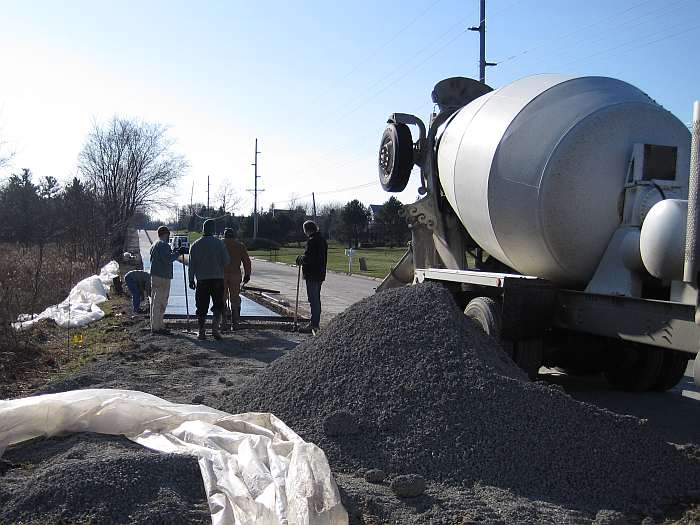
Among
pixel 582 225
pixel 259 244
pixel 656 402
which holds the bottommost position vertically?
pixel 656 402

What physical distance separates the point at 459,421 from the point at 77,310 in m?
11.3

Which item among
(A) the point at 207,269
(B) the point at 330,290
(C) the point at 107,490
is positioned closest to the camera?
(C) the point at 107,490

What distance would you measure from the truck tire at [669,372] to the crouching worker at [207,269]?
646 cm

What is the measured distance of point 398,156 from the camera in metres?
10.3

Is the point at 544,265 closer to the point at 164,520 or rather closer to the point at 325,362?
the point at 325,362

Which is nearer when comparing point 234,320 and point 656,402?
point 656,402

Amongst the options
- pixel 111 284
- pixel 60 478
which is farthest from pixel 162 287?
pixel 111 284

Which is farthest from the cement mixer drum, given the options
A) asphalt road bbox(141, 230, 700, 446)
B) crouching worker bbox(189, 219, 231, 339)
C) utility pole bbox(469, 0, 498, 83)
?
utility pole bbox(469, 0, 498, 83)

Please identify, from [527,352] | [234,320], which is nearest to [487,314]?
[527,352]

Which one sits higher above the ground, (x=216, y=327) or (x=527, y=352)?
(x=527, y=352)

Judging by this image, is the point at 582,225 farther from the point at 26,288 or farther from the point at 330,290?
the point at 330,290

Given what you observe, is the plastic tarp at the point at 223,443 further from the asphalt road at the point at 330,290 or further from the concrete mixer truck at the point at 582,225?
the asphalt road at the point at 330,290

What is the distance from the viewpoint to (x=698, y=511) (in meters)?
4.38

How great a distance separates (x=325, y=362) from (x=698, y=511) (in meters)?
3.00
